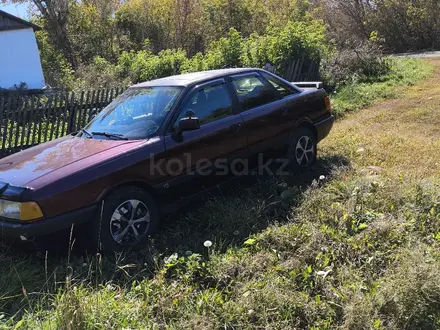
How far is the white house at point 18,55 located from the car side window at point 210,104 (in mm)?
16440

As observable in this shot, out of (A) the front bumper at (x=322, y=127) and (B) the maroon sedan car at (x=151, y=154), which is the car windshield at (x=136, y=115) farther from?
(A) the front bumper at (x=322, y=127)

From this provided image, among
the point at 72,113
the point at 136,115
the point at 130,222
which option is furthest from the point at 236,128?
the point at 72,113

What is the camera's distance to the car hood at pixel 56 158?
12.8 ft

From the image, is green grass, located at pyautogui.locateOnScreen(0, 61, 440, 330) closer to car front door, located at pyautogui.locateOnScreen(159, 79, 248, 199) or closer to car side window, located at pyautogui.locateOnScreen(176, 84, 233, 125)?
car front door, located at pyautogui.locateOnScreen(159, 79, 248, 199)

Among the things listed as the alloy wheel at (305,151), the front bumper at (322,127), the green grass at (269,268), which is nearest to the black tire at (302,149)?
the alloy wheel at (305,151)

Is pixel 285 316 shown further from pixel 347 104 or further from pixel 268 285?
pixel 347 104

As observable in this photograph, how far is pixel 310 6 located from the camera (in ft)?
91.1

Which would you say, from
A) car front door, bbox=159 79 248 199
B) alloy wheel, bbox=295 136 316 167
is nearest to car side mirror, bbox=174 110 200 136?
car front door, bbox=159 79 248 199

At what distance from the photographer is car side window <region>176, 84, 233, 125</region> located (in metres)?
4.84

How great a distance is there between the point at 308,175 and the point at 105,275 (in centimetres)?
315

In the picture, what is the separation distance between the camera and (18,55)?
18.9 metres

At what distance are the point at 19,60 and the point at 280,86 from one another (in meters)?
16.6

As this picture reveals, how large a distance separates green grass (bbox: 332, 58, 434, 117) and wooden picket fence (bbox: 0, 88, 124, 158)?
5642 mm

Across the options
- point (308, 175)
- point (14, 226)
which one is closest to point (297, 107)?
point (308, 175)
